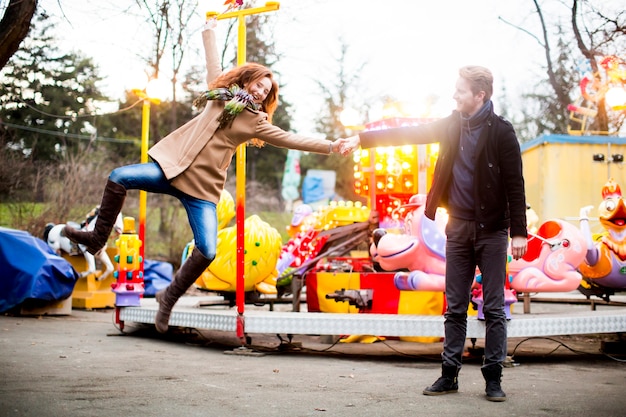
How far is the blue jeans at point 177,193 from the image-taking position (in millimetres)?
4543

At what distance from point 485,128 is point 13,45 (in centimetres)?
311

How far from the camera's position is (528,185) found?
1891cm

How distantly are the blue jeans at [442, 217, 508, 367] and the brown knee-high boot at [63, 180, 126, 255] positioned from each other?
217cm

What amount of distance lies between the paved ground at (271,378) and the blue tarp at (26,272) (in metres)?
2.10

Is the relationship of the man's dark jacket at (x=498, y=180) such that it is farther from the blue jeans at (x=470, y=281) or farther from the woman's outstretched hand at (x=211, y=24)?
the woman's outstretched hand at (x=211, y=24)

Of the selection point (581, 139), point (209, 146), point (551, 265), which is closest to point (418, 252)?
point (551, 265)

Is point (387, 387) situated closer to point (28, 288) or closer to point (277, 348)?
point (277, 348)

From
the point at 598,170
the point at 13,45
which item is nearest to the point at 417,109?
the point at 13,45

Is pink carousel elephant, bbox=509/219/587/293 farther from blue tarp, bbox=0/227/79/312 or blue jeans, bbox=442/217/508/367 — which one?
blue tarp, bbox=0/227/79/312

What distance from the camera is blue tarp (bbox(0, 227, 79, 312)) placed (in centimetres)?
1071

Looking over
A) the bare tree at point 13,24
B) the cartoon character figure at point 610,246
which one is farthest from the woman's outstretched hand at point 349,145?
the cartoon character figure at point 610,246

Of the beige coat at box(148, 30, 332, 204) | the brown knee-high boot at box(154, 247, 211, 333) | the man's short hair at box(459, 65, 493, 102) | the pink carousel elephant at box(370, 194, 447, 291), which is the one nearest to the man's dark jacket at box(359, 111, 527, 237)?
the man's short hair at box(459, 65, 493, 102)

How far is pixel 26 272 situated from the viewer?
420 inches

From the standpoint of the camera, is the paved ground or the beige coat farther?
the beige coat
